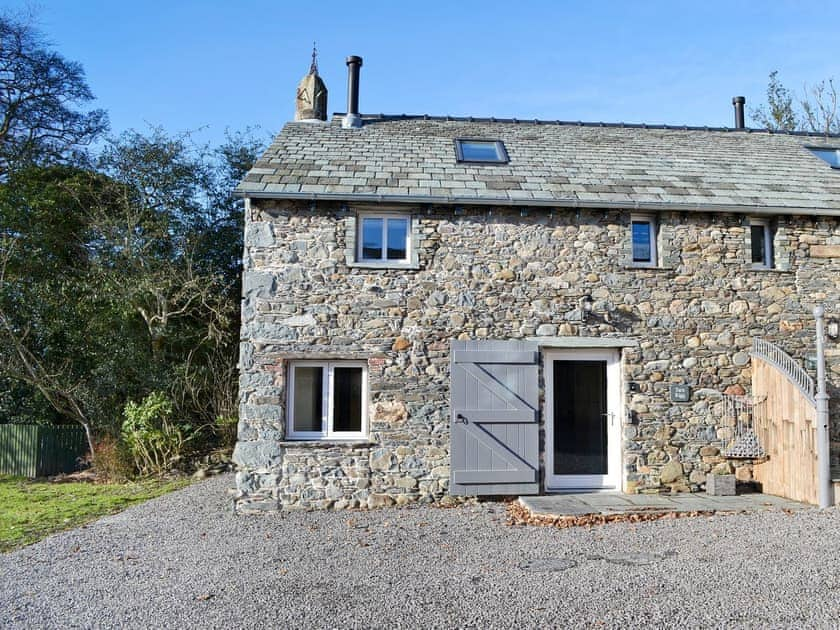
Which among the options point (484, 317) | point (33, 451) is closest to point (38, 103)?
point (33, 451)

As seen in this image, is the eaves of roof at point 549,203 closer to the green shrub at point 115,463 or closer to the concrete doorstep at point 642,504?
the concrete doorstep at point 642,504

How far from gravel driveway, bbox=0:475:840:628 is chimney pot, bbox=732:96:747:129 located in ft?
32.3

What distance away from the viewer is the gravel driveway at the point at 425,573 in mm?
4938

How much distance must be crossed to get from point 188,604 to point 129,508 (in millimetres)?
5091

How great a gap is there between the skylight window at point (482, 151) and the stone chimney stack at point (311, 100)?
3.23 m

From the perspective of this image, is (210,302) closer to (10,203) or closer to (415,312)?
(10,203)

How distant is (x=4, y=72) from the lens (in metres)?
18.3

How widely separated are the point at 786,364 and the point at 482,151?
18.8 ft

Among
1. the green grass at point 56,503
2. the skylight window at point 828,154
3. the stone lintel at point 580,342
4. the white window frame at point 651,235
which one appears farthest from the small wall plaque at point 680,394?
the green grass at point 56,503

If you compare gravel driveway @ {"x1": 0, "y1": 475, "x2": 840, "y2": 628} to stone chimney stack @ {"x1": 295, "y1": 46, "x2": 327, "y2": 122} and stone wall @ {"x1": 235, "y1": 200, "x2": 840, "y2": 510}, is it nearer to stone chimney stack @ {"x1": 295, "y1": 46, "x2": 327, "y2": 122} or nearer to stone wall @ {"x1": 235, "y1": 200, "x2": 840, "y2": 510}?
stone wall @ {"x1": 235, "y1": 200, "x2": 840, "y2": 510}

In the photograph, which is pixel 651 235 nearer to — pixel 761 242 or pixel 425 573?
pixel 761 242

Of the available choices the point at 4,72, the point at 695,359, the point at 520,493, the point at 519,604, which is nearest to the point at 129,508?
the point at 520,493

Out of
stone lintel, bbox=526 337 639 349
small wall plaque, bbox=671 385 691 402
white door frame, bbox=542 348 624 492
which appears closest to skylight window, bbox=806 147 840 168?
small wall plaque, bbox=671 385 691 402

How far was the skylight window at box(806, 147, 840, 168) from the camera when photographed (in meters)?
12.2
